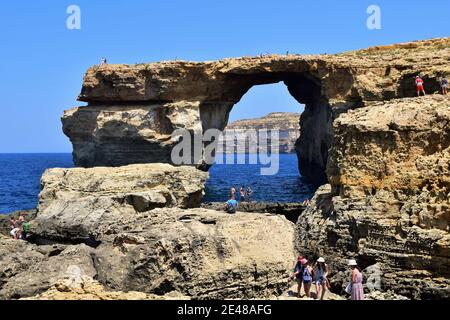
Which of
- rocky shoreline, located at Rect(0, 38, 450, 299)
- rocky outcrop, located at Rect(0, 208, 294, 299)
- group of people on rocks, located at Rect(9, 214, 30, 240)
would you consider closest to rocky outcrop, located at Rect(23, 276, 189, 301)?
rocky shoreline, located at Rect(0, 38, 450, 299)

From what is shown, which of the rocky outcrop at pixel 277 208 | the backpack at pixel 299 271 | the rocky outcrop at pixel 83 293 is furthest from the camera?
the rocky outcrop at pixel 277 208

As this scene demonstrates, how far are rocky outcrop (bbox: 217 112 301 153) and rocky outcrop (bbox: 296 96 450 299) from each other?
90622 millimetres

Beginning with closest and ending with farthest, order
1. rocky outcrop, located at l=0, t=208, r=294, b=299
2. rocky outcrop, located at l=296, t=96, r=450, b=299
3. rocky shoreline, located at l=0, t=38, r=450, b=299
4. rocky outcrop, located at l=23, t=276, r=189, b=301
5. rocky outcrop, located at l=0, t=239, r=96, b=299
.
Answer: rocky outcrop, located at l=23, t=276, r=189, b=301, rocky outcrop, located at l=0, t=239, r=96, b=299, rocky outcrop, located at l=0, t=208, r=294, b=299, rocky shoreline, located at l=0, t=38, r=450, b=299, rocky outcrop, located at l=296, t=96, r=450, b=299

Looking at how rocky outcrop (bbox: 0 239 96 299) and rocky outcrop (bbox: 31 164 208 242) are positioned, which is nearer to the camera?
rocky outcrop (bbox: 0 239 96 299)

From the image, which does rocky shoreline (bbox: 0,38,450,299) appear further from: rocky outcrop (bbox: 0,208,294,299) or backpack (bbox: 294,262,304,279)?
backpack (bbox: 294,262,304,279)

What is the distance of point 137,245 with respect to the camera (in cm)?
1150

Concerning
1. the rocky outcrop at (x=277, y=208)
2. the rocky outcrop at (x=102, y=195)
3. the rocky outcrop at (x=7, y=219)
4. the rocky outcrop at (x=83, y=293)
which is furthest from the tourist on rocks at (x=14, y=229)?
the rocky outcrop at (x=83, y=293)

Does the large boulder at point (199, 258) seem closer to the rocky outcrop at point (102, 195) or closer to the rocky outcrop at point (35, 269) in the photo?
the rocky outcrop at point (35, 269)

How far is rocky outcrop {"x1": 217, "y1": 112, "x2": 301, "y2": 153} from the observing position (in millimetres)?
119750

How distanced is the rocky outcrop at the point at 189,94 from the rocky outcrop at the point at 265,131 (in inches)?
2270

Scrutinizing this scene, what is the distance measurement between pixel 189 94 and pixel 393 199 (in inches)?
1324

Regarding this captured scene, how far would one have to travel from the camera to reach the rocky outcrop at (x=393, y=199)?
42.4 feet

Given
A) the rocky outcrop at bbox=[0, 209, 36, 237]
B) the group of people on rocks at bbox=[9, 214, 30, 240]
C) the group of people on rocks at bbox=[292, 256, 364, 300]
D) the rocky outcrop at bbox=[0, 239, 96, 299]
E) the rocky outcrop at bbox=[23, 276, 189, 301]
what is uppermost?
the rocky outcrop at bbox=[23, 276, 189, 301]

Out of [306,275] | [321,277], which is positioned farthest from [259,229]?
[321,277]
